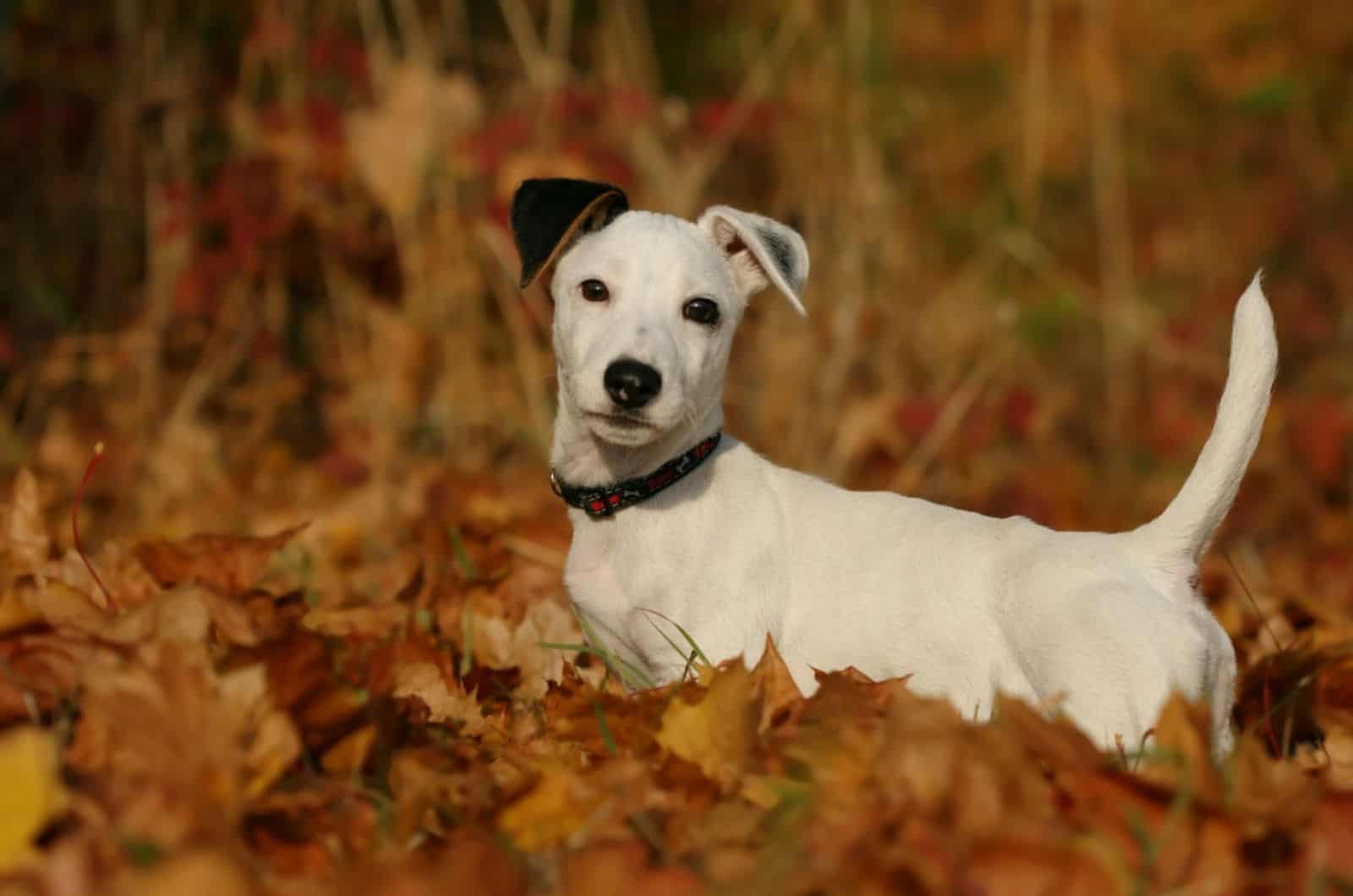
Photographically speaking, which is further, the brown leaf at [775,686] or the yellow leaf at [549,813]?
the brown leaf at [775,686]

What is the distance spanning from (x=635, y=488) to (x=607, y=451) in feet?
0.51

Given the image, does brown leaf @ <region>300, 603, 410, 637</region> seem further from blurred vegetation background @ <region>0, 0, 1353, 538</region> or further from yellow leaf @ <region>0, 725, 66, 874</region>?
blurred vegetation background @ <region>0, 0, 1353, 538</region>

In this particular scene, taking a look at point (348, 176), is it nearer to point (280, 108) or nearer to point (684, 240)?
point (280, 108)

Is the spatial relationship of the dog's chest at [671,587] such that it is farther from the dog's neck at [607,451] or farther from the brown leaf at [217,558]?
the brown leaf at [217,558]

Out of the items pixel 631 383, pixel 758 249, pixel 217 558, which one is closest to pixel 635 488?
pixel 631 383

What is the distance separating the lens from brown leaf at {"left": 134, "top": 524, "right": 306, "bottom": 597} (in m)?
3.01

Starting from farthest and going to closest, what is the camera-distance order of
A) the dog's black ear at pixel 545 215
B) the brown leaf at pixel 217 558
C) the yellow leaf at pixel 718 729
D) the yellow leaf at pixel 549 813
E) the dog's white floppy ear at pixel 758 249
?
the dog's white floppy ear at pixel 758 249
the dog's black ear at pixel 545 215
the brown leaf at pixel 217 558
the yellow leaf at pixel 718 729
the yellow leaf at pixel 549 813

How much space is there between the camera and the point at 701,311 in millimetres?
3215

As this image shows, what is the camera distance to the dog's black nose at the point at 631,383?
2.88 m

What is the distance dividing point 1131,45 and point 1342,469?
644 centimetres

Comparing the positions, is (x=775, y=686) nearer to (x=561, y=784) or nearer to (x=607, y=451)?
(x=561, y=784)

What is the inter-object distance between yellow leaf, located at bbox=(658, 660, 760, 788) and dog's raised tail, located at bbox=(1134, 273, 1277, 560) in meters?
1.03

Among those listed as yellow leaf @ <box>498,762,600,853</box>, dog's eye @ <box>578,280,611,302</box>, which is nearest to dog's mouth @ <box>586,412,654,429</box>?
dog's eye @ <box>578,280,611,302</box>

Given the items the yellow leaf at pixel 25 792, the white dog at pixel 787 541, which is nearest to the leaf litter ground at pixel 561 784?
the yellow leaf at pixel 25 792
